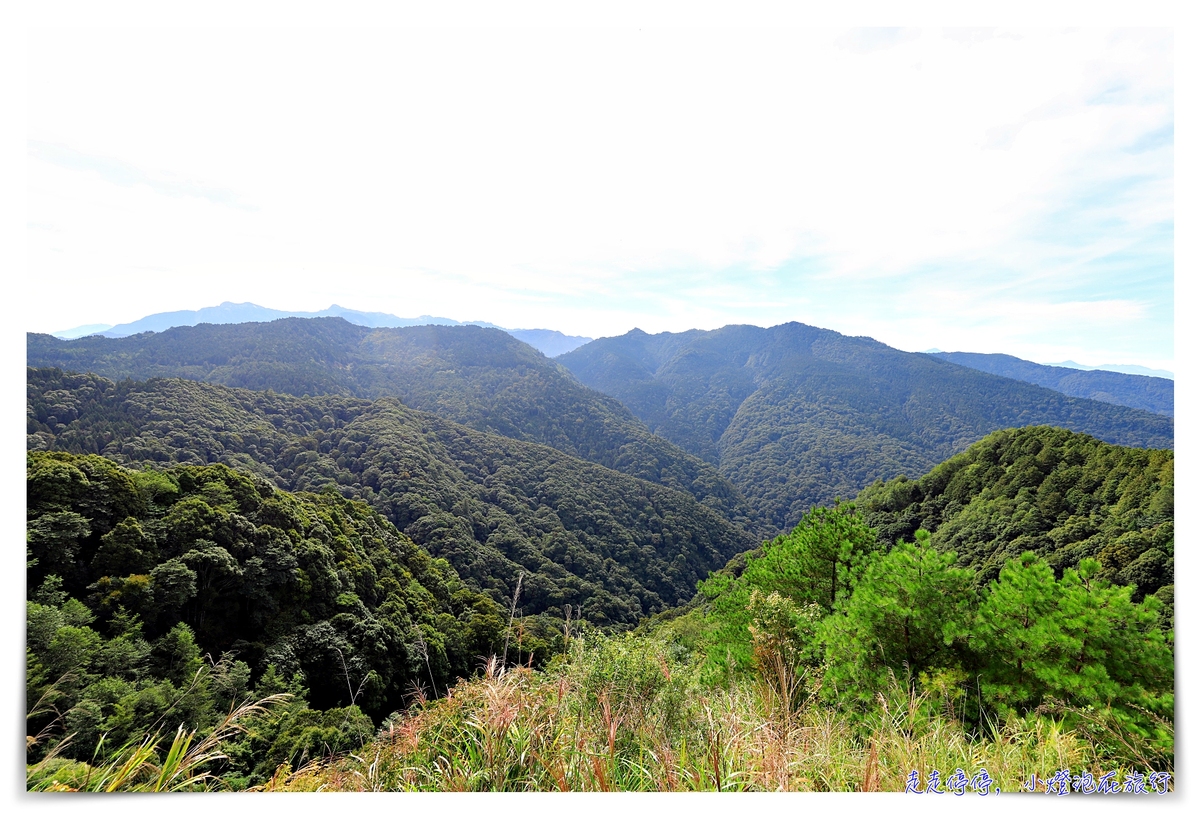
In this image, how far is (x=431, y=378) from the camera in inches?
5020

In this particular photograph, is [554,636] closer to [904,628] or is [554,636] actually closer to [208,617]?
Answer: [208,617]

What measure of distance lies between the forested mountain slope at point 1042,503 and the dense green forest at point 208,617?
56.2 ft

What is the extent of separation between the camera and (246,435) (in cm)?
4822

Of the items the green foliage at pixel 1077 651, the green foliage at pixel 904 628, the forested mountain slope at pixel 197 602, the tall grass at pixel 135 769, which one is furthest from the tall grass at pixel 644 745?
the forested mountain slope at pixel 197 602

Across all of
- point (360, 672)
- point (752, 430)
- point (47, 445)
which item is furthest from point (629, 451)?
point (360, 672)

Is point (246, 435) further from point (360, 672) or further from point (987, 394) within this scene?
point (987, 394)

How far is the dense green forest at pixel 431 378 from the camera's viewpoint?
88750 mm

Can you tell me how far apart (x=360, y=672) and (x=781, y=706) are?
42.7 feet

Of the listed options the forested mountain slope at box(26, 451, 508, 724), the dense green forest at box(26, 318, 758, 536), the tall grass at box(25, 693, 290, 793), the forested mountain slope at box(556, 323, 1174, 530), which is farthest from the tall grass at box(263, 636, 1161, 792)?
the forested mountain slope at box(556, 323, 1174, 530)

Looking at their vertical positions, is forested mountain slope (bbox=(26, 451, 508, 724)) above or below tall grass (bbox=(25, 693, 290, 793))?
below

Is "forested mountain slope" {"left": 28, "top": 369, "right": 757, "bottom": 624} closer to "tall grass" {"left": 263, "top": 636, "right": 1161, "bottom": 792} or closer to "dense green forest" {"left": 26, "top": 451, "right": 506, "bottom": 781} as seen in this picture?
"dense green forest" {"left": 26, "top": 451, "right": 506, "bottom": 781}

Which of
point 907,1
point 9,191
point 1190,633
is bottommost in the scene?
point 1190,633

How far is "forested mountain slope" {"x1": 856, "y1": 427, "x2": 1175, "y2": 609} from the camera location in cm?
1784

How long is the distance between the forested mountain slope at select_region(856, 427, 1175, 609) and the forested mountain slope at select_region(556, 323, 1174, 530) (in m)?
52.4
